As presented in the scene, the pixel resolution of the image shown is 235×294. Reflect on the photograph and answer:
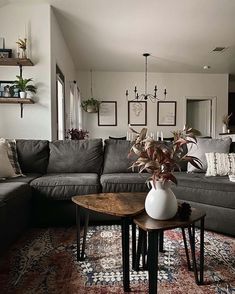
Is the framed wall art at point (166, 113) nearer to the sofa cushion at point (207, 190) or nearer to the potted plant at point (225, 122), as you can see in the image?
the potted plant at point (225, 122)

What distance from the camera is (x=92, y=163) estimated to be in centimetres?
332

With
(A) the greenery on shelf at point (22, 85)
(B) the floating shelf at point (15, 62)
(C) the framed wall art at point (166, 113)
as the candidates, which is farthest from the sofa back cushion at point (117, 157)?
(C) the framed wall art at point (166, 113)

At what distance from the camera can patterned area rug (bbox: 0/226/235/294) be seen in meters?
1.63

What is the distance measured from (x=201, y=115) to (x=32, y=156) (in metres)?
5.61

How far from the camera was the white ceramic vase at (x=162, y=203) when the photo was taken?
1.49 metres

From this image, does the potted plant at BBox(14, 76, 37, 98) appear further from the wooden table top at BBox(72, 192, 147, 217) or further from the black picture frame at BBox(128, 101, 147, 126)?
the black picture frame at BBox(128, 101, 147, 126)

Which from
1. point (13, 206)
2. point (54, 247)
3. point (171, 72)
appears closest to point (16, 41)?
point (13, 206)

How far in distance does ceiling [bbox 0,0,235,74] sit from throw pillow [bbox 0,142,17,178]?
2.11m

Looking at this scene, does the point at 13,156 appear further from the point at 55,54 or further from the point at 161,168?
the point at 161,168

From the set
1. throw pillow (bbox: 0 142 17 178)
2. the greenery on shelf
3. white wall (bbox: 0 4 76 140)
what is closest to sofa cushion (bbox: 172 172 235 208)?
throw pillow (bbox: 0 142 17 178)

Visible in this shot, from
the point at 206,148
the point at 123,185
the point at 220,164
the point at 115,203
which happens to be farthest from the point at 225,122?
the point at 115,203

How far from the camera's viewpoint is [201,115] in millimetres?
7586

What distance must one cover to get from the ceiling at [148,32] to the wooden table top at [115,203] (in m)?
2.70

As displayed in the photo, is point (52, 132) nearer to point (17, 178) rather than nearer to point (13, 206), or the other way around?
point (17, 178)
